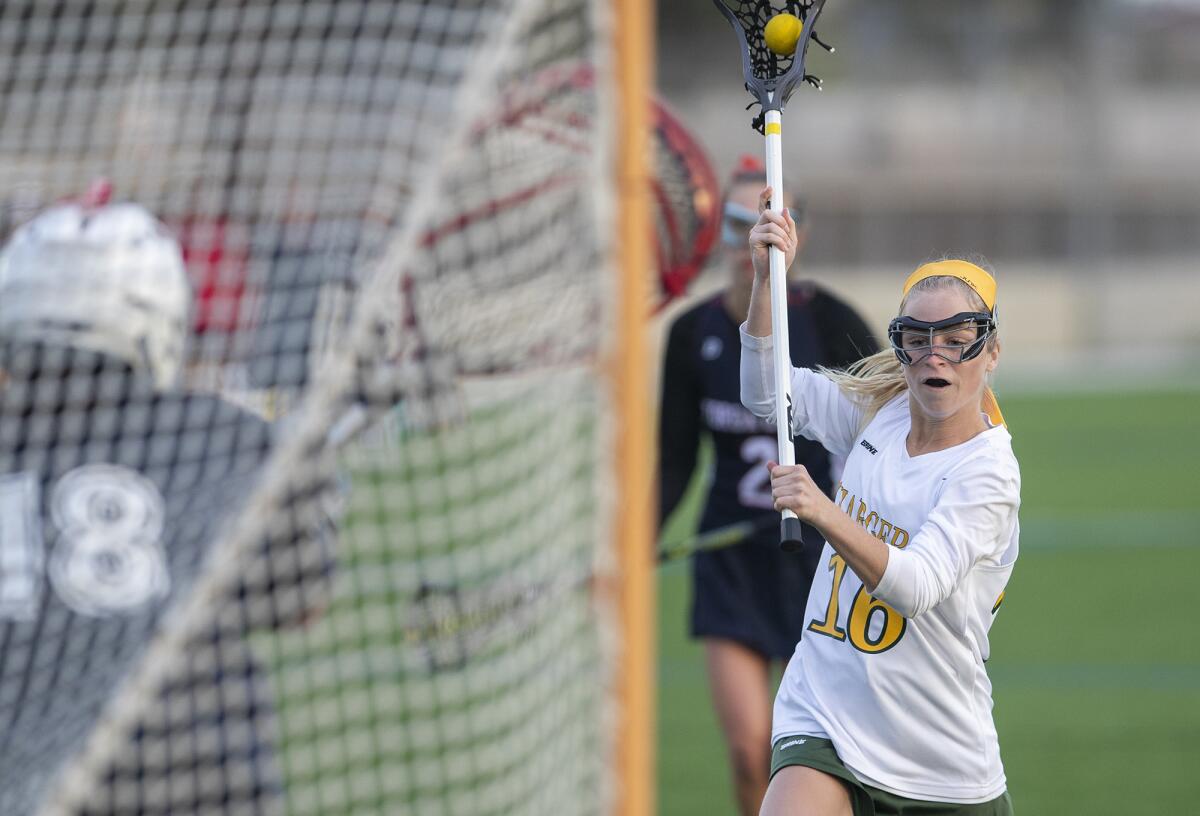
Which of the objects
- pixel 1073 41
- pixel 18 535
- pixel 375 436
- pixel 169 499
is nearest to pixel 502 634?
pixel 375 436

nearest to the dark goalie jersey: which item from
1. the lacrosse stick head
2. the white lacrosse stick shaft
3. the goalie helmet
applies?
the goalie helmet

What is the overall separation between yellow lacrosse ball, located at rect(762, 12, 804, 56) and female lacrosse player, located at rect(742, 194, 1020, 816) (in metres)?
0.34

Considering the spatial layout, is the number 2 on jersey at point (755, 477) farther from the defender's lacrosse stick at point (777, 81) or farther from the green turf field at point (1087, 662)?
the defender's lacrosse stick at point (777, 81)

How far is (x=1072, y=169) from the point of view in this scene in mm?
33625

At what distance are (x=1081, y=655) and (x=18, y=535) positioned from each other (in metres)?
6.04

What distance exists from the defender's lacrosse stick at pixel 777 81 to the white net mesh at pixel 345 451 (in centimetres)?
31

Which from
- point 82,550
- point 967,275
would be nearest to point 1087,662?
point 967,275

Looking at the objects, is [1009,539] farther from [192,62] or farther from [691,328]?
[192,62]

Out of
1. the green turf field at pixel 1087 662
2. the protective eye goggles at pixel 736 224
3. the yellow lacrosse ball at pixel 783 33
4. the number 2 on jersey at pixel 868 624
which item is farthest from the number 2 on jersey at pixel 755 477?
the yellow lacrosse ball at pixel 783 33

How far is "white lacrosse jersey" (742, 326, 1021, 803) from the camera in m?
2.91

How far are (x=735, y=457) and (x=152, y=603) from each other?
6.70 feet

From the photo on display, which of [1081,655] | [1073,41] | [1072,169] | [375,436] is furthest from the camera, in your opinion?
[1073,41]

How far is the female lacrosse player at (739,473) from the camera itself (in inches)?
183

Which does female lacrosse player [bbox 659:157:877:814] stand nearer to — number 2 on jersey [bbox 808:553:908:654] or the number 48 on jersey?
number 2 on jersey [bbox 808:553:908:654]
